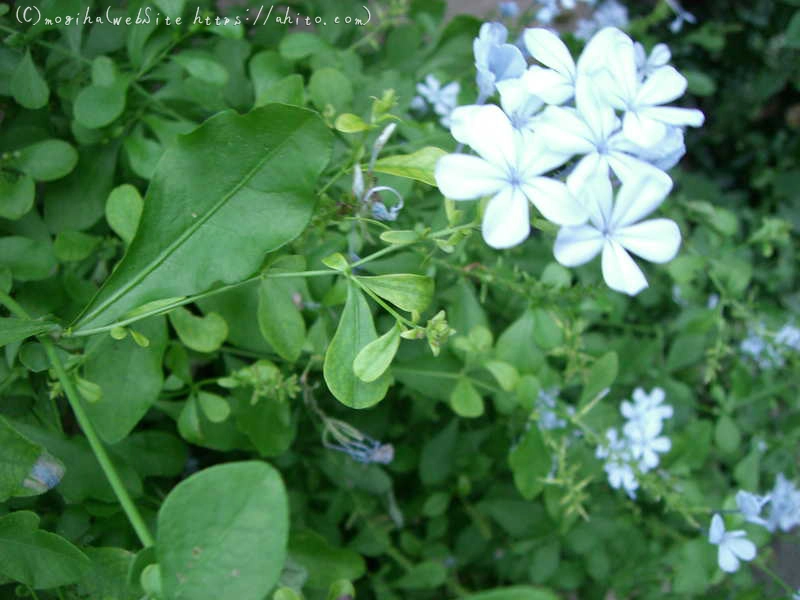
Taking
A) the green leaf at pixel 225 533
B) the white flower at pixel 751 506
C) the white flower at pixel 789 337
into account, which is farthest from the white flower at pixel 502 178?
the white flower at pixel 789 337

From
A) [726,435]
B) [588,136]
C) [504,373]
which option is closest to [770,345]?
[726,435]

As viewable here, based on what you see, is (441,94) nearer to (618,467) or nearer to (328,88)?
(328,88)

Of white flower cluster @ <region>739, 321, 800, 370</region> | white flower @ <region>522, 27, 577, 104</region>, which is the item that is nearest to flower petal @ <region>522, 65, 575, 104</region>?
white flower @ <region>522, 27, 577, 104</region>

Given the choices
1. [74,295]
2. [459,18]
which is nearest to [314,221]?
[74,295]

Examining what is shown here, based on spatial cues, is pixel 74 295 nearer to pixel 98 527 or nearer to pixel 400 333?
pixel 98 527

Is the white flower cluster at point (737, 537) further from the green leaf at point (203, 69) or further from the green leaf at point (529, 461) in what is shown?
the green leaf at point (203, 69)
